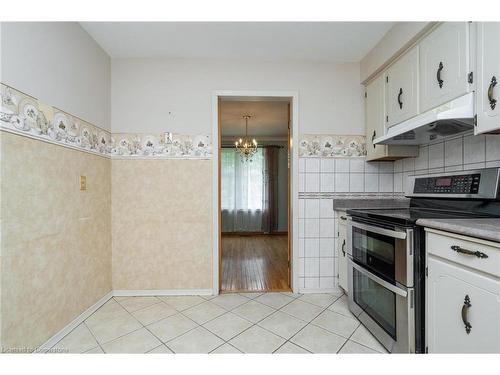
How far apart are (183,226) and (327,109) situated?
6.12 feet

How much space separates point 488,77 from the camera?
1.23m

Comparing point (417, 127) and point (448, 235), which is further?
point (417, 127)

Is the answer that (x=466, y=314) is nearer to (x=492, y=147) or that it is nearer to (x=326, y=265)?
(x=492, y=147)

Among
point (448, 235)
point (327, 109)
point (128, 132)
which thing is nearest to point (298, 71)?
point (327, 109)

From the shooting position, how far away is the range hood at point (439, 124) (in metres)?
1.34

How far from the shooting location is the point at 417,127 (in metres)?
1.50

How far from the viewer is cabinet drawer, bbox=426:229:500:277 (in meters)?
0.91

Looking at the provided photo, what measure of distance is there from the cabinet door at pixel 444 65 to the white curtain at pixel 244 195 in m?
4.30

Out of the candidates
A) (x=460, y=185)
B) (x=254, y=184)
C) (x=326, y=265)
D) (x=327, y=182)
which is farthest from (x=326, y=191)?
(x=254, y=184)

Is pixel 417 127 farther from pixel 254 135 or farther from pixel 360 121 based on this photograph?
pixel 254 135

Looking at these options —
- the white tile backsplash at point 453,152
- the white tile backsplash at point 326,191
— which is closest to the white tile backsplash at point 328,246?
the white tile backsplash at point 326,191

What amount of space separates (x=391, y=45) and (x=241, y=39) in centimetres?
122

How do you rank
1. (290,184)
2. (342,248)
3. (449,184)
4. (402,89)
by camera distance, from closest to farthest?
(449,184), (402,89), (342,248), (290,184)

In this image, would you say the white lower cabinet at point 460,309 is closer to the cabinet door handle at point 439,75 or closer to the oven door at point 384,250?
the oven door at point 384,250
